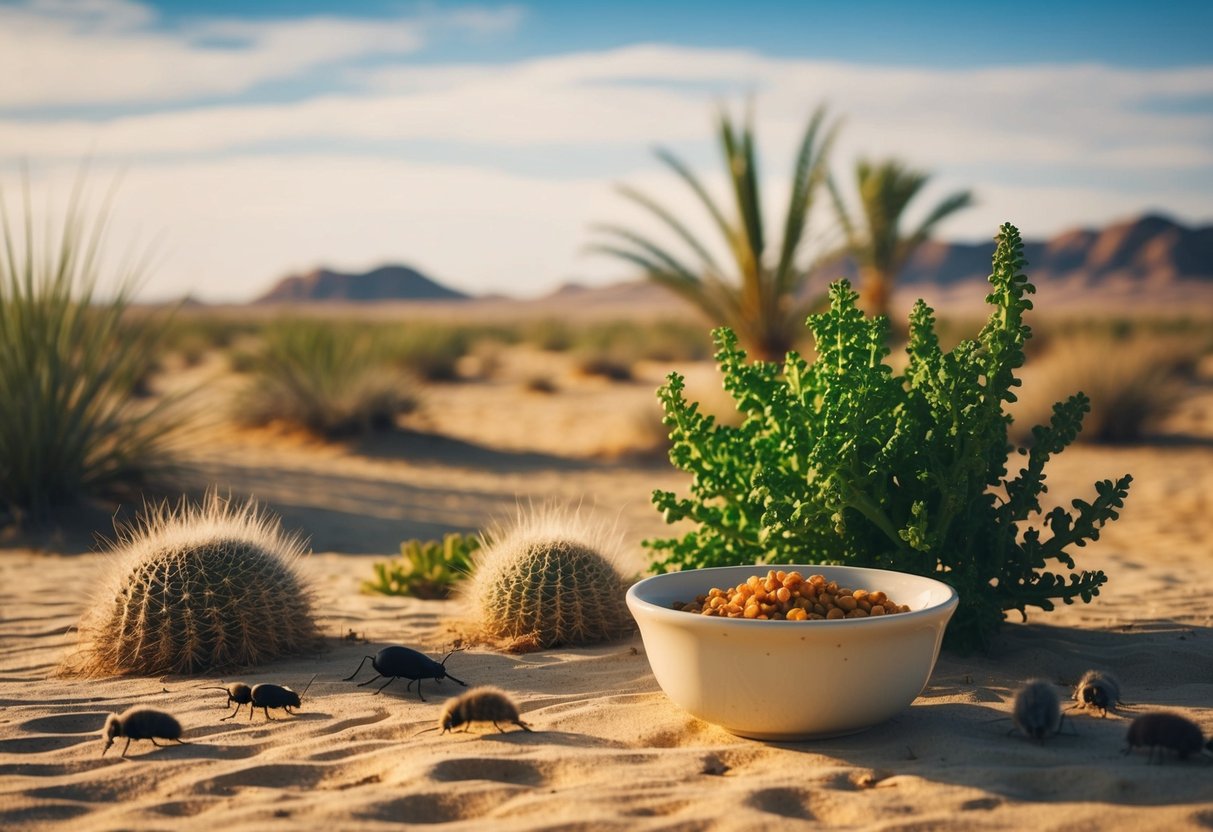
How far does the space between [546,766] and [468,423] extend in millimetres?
15466

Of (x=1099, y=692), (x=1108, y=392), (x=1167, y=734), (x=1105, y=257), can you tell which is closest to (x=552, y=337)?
(x=1108, y=392)

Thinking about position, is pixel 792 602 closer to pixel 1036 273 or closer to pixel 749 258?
pixel 749 258

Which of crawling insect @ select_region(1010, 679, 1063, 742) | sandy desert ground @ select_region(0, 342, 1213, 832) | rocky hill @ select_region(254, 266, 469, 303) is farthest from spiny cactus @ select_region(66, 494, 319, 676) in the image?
rocky hill @ select_region(254, 266, 469, 303)

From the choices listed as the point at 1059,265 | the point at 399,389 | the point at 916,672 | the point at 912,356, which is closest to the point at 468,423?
the point at 399,389

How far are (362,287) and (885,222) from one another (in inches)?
4544

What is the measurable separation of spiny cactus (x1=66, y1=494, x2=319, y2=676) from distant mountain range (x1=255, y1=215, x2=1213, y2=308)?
311 feet

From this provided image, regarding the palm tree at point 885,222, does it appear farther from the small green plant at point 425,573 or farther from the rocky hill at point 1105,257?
the rocky hill at point 1105,257

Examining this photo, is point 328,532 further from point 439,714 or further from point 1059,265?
point 1059,265

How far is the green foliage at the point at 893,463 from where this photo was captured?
461 cm

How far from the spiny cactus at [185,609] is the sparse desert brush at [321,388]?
34.5 feet

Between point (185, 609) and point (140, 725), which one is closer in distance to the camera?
point (140, 725)

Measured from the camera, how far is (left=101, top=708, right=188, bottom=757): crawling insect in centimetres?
379

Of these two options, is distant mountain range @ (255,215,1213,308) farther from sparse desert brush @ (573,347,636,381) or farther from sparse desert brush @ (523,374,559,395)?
sparse desert brush @ (523,374,559,395)

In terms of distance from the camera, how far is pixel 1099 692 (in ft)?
13.3
